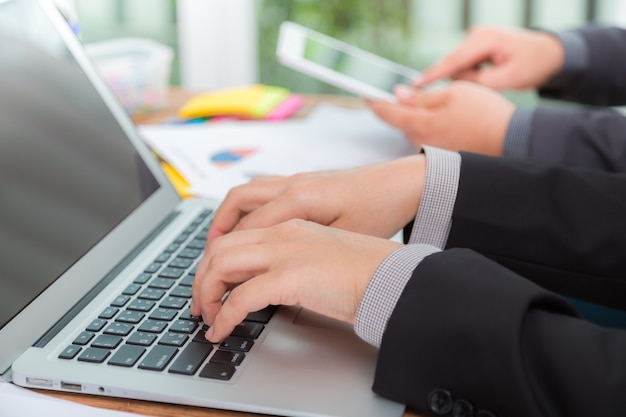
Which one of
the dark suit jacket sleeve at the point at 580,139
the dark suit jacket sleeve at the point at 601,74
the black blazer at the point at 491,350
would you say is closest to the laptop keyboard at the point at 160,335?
the black blazer at the point at 491,350

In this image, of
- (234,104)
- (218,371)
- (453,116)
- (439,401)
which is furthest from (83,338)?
(234,104)

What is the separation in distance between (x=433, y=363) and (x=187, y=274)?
28 cm

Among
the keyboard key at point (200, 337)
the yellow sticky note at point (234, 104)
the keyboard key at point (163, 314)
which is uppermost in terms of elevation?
the keyboard key at point (200, 337)

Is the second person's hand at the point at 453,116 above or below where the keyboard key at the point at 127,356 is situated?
above

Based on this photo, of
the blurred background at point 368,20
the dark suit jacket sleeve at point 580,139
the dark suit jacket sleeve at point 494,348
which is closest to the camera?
the dark suit jacket sleeve at point 494,348

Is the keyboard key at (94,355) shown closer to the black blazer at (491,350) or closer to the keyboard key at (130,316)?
the keyboard key at (130,316)

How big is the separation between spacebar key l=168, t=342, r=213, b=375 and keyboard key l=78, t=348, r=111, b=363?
2.2 inches

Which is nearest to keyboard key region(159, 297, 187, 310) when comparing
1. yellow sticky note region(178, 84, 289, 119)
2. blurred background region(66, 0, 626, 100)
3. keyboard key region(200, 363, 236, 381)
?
keyboard key region(200, 363, 236, 381)

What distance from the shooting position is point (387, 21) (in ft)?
7.39

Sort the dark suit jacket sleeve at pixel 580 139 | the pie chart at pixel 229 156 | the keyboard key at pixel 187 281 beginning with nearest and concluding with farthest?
the keyboard key at pixel 187 281
the dark suit jacket sleeve at pixel 580 139
the pie chart at pixel 229 156

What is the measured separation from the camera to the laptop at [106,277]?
53 cm

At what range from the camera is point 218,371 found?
53 cm

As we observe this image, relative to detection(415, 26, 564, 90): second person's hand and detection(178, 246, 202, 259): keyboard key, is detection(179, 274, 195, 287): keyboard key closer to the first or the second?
detection(178, 246, 202, 259): keyboard key

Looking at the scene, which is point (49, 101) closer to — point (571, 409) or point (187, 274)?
point (187, 274)
